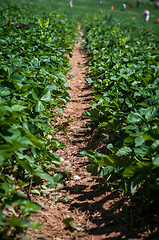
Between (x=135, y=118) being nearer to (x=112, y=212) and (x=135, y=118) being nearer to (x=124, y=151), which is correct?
(x=124, y=151)

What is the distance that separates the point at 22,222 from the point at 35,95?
1.32 m

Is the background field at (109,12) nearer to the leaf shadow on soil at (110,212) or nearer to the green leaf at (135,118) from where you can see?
the green leaf at (135,118)

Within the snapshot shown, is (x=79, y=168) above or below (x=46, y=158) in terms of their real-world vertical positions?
below

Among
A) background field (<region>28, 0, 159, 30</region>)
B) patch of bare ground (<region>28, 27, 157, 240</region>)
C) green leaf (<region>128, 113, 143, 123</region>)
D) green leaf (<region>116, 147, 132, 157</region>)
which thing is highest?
background field (<region>28, 0, 159, 30</region>)

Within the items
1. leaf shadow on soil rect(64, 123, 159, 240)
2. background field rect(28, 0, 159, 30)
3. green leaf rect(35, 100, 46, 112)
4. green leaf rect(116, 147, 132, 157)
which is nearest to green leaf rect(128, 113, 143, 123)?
green leaf rect(116, 147, 132, 157)

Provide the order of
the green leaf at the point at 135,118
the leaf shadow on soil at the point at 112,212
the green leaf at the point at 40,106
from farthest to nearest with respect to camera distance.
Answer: the green leaf at the point at 40,106, the green leaf at the point at 135,118, the leaf shadow on soil at the point at 112,212

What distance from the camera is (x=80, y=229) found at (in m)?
1.91

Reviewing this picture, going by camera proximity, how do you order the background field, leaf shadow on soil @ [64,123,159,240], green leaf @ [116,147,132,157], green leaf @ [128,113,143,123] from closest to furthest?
1. leaf shadow on soil @ [64,123,159,240]
2. green leaf @ [116,147,132,157]
3. green leaf @ [128,113,143,123]
4. the background field

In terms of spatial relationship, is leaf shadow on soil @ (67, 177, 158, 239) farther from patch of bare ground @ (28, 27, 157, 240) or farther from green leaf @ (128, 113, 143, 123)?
green leaf @ (128, 113, 143, 123)

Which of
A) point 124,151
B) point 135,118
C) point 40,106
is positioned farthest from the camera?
point 40,106

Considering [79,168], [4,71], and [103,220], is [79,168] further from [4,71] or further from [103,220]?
[4,71]

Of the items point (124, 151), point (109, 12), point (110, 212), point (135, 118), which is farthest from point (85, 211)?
point (109, 12)

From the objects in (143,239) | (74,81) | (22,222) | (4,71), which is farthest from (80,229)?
(74,81)

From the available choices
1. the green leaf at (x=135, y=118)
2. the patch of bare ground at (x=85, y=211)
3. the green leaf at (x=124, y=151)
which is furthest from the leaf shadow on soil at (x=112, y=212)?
the green leaf at (x=135, y=118)
